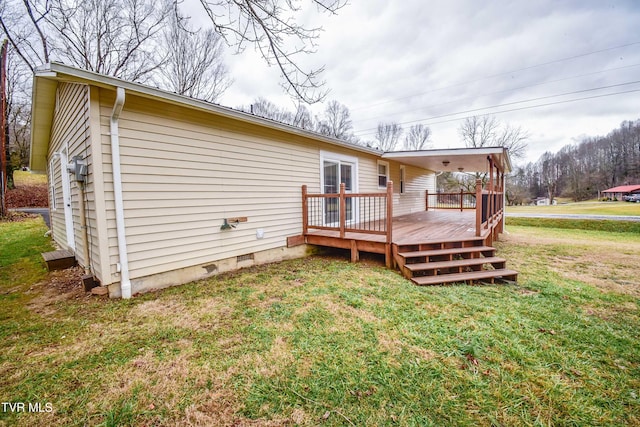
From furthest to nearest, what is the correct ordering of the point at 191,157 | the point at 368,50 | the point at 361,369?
the point at 368,50, the point at 191,157, the point at 361,369

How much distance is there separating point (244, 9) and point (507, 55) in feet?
55.8

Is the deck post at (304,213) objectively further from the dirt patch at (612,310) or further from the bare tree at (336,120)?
the bare tree at (336,120)

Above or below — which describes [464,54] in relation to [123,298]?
above

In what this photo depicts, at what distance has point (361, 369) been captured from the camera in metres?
2.06

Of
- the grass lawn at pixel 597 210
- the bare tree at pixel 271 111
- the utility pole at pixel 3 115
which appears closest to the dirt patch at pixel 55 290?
the utility pole at pixel 3 115

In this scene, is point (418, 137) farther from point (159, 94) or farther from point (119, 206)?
point (119, 206)

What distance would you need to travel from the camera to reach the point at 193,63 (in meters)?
14.0

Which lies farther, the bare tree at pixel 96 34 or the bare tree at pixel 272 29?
the bare tree at pixel 96 34

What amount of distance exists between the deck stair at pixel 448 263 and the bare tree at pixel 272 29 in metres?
3.37

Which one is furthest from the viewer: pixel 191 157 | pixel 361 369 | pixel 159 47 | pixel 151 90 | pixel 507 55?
pixel 507 55

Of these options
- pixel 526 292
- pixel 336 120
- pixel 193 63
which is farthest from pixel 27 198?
Result: pixel 526 292

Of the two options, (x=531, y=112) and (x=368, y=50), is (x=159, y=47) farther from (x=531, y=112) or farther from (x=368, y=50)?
(x=531, y=112)

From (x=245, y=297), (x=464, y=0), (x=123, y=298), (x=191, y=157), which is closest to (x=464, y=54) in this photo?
(x=464, y=0)

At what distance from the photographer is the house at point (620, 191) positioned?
4044cm
